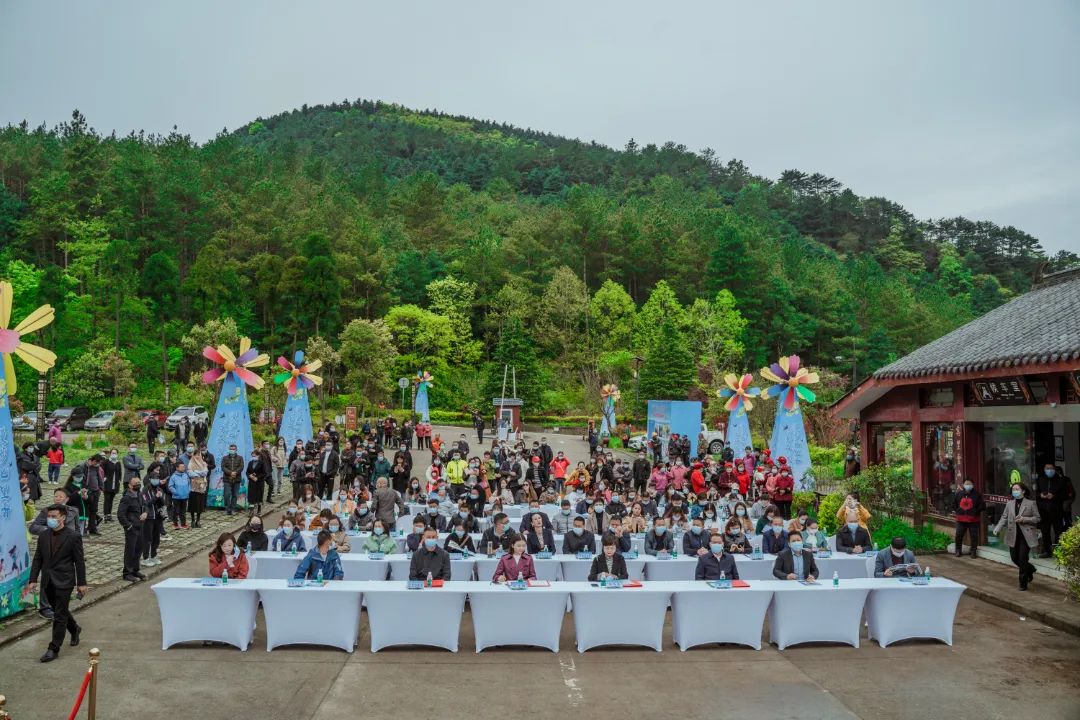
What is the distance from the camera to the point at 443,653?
8.56 metres

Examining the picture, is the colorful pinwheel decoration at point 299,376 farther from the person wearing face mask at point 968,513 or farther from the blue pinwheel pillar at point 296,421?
the person wearing face mask at point 968,513

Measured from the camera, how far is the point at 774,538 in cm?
1088

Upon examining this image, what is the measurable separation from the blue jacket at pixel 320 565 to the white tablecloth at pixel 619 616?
2.76 m

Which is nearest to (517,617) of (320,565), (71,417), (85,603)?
(320,565)

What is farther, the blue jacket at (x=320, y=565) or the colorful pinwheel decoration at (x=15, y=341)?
the colorful pinwheel decoration at (x=15, y=341)

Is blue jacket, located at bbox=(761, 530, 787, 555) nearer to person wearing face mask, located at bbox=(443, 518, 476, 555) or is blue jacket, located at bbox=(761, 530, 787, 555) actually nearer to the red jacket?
person wearing face mask, located at bbox=(443, 518, 476, 555)

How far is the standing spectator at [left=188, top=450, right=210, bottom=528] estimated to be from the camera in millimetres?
15906

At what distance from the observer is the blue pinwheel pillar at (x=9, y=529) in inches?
359

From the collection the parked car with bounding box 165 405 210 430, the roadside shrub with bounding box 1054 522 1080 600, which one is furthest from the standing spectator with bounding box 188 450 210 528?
the parked car with bounding box 165 405 210 430

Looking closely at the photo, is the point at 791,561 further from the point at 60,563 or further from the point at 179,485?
the point at 179,485

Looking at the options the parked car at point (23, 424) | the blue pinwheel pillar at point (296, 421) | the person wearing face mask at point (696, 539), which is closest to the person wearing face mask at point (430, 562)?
the person wearing face mask at point (696, 539)

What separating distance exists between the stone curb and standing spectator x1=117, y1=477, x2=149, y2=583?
0.56 ft

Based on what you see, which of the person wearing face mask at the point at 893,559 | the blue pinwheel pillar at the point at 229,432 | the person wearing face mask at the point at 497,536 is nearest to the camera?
the person wearing face mask at the point at 893,559

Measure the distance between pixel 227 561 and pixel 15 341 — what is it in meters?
3.65
